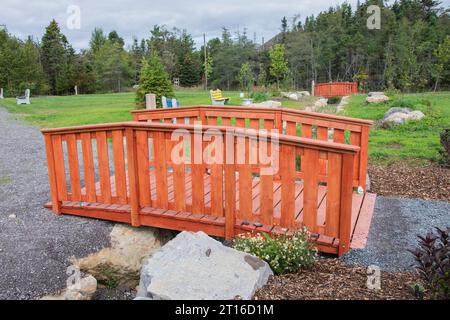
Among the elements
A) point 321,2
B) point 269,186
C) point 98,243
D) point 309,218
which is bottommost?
point 98,243

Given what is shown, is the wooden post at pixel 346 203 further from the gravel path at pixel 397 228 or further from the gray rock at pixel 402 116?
the gray rock at pixel 402 116

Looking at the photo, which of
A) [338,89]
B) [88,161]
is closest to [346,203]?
[88,161]

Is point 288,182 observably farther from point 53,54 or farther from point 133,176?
point 53,54

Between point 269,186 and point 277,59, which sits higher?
point 277,59

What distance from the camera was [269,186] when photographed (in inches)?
149

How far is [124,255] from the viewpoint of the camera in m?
4.25

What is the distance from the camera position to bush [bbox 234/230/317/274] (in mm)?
3309

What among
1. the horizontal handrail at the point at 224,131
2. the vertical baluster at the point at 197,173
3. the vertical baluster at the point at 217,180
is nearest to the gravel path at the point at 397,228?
the horizontal handrail at the point at 224,131

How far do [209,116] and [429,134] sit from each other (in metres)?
5.47

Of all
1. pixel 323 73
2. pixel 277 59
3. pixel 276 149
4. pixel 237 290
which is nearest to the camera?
pixel 237 290

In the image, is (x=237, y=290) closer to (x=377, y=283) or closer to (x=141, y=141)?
(x=377, y=283)

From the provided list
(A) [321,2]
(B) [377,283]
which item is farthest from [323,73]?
(B) [377,283]

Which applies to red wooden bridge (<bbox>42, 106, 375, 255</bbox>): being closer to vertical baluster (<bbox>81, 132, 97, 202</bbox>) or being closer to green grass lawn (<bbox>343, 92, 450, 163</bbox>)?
vertical baluster (<bbox>81, 132, 97, 202</bbox>)

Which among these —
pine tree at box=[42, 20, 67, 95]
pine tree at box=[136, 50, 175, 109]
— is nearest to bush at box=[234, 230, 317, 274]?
pine tree at box=[136, 50, 175, 109]
